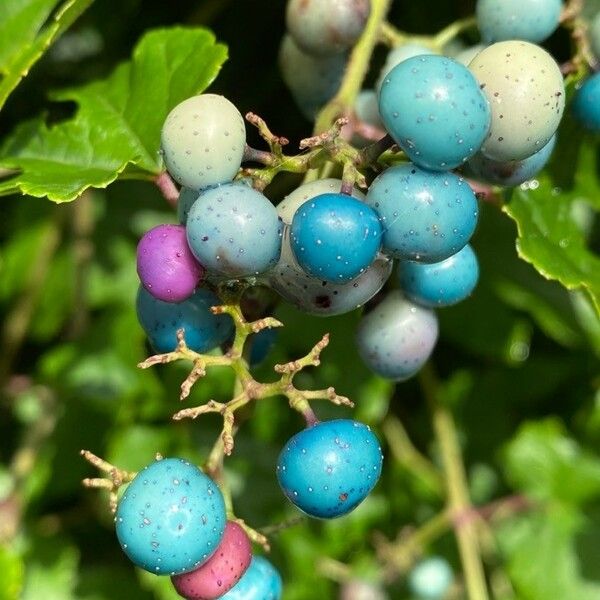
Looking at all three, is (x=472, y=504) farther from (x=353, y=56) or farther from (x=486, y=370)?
(x=353, y=56)

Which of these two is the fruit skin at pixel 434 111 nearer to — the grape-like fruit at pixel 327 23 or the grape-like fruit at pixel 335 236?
the grape-like fruit at pixel 335 236

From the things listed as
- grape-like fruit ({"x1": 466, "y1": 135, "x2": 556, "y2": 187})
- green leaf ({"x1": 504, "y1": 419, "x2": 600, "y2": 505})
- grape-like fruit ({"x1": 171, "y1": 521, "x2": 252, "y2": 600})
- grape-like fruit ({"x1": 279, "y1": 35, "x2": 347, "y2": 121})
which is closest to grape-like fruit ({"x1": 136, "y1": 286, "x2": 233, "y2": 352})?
grape-like fruit ({"x1": 171, "y1": 521, "x2": 252, "y2": 600})

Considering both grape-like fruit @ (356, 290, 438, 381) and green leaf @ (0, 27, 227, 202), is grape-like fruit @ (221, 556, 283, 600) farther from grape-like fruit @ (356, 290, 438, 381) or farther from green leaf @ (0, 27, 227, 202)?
green leaf @ (0, 27, 227, 202)

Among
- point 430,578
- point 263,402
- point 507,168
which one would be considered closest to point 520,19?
point 507,168

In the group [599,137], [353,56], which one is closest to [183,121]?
[353,56]

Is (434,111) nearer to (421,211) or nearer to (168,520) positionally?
(421,211)

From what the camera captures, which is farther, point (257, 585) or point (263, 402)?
point (263, 402)
